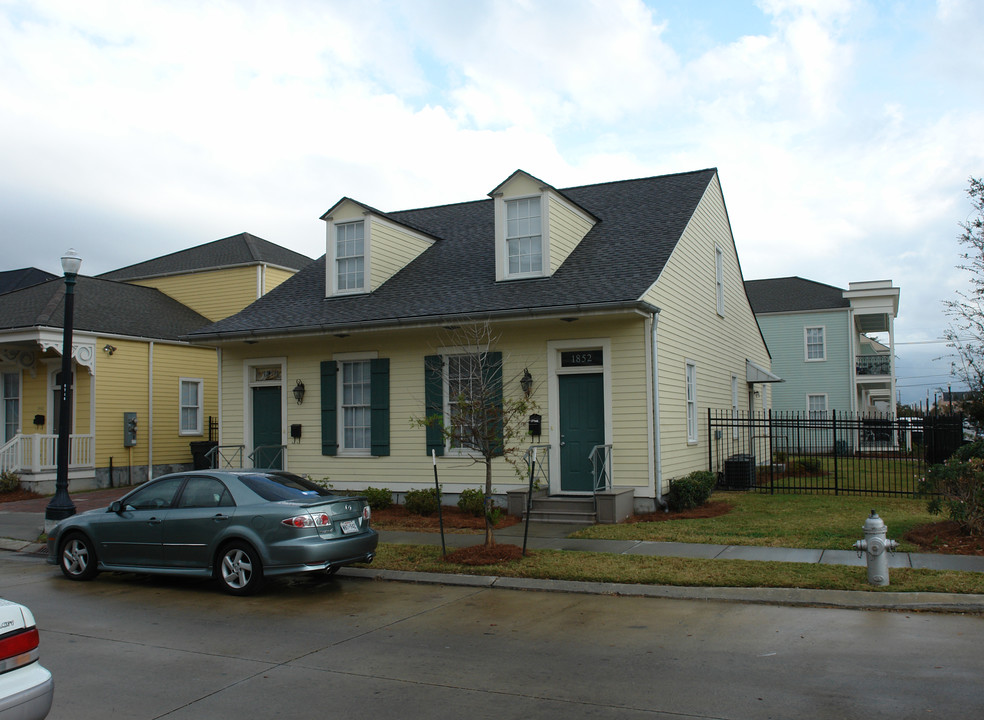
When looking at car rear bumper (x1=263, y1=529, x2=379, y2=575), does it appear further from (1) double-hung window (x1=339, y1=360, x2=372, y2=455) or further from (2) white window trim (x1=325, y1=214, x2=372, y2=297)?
(2) white window trim (x1=325, y1=214, x2=372, y2=297)

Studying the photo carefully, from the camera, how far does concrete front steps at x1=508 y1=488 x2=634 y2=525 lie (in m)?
13.5

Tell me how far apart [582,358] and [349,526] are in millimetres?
6619

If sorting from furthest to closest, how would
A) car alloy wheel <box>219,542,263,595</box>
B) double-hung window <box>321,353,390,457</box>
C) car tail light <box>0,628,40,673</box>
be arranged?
1. double-hung window <box>321,353,390,457</box>
2. car alloy wheel <box>219,542,263,595</box>
3. car tail light <box>0,628,40,673</box>

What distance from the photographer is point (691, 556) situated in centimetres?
1050

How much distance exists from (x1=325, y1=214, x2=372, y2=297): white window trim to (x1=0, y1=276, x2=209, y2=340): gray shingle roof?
291 inches

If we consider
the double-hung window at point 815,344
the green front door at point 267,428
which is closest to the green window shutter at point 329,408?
the green front door at point 267,428

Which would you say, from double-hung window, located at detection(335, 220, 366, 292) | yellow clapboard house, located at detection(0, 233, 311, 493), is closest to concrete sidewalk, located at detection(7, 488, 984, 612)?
yellow clapboard house, located at detection(0, 233, 311, 493)

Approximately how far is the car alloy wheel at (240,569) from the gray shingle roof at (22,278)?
26207 mm

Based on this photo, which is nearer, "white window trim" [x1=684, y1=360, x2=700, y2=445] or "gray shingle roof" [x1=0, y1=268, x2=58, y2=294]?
"white window trim" [x1=684, y1=360, x2=700, y2=445]

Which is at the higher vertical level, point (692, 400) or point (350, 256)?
point (350, 256)

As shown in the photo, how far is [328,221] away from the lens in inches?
712

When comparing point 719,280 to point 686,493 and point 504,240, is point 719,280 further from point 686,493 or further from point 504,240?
point 686,493

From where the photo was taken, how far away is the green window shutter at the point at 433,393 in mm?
15953

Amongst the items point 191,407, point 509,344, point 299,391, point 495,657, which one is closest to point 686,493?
point 509,344
